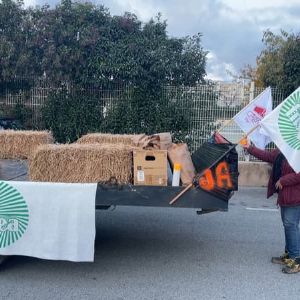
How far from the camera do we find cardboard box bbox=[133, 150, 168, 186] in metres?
5.01

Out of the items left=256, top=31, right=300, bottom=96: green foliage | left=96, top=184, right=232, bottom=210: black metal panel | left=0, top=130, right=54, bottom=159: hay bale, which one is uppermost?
left=256, top=31, right=300, bottom=96: green foliage

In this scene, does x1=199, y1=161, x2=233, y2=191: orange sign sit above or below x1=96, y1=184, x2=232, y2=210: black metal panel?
above

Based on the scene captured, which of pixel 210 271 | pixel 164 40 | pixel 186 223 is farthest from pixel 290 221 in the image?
pixel 164 40

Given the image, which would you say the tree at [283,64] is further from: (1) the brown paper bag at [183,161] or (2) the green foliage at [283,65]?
(1) the brown paper bag at [183,161]

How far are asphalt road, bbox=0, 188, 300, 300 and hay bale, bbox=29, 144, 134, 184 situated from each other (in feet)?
3.57

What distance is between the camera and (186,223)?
772 cm

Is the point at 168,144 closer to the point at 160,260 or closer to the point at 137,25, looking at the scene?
the point at 160,260

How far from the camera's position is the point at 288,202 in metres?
5.56

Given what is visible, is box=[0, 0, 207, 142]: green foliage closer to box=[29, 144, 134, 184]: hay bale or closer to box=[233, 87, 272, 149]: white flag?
box=[233, 87, 272, 149]: white flag

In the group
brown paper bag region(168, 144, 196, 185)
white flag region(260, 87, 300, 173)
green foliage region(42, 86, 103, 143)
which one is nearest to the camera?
brown paper bag region(168, 144, 196, 185)

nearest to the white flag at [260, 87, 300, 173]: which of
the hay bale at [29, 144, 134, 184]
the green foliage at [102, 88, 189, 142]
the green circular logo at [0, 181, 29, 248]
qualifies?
the hay bale at [29, 144, 134, 184]

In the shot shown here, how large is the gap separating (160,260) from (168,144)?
1461mm

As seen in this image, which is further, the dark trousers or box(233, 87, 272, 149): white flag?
box(233, 87, 272, 149): white flag

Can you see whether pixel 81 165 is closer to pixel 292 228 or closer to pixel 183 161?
pixel 183 161
